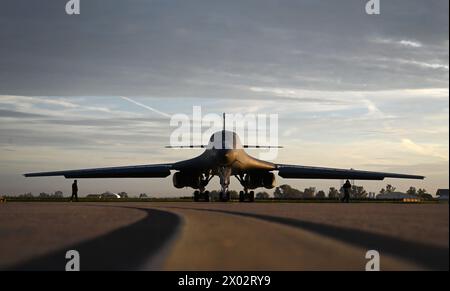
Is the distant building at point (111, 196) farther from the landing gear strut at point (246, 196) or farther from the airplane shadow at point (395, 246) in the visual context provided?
the airplane shadow at point (395, 246)

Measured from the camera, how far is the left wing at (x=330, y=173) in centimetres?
4844

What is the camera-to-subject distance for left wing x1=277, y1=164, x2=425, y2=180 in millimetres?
48438

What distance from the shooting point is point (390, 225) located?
15.5 metres

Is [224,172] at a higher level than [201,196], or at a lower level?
higher

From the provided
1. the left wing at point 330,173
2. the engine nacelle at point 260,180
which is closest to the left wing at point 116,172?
the engine nacelle at point 260,180

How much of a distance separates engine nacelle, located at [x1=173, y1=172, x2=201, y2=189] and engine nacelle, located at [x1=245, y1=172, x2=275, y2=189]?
12.1ft

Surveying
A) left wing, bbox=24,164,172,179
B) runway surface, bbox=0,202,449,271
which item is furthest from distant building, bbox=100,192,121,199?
runway surface, bbox=0,202,449,271

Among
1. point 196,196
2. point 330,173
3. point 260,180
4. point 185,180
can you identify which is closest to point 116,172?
point 185,180

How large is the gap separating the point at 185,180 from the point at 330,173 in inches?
436

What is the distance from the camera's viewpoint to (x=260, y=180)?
156 ft

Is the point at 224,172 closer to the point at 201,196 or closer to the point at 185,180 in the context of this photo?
the point at 201,196
